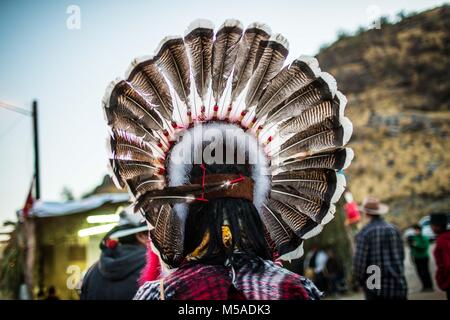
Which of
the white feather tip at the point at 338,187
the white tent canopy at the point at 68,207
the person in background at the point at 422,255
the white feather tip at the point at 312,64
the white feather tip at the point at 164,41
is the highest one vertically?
the white feather tip at the point at 164,41

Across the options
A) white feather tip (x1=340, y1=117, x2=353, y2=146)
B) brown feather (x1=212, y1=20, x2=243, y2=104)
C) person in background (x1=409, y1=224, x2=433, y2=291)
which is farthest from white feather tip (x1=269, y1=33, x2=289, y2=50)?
person in background (x1=409, y1=224, x2=433, y2=291)

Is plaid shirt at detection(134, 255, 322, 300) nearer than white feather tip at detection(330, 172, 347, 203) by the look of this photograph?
Yes

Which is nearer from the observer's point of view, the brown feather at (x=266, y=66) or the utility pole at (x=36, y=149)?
the brown feather at (x=266, y=66)

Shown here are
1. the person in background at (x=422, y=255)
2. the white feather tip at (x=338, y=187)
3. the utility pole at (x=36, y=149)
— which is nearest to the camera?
the white feather tip at (x=338, y=187)

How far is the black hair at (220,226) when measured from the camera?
1861mm

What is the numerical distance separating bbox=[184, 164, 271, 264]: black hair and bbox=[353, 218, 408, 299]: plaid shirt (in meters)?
3.49

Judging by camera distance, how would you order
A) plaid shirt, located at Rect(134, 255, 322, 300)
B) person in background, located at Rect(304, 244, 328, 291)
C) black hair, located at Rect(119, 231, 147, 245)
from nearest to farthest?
1. plaid shirt, located at Rect(134, 255, 322, 300)
2. black hair, located at Rect(119, 231, 147, 245)
3. person in background, located at Rect(304, 244, 328, 291)

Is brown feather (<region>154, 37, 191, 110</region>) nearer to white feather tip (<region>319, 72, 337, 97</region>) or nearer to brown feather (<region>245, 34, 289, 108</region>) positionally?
brown feather (<region>245, 34, 289, 108</region>)

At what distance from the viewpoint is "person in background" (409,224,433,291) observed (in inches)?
437

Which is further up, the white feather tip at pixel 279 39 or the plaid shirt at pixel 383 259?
the white feather tip at pixel 279 39

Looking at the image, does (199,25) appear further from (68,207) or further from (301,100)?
(68,207)

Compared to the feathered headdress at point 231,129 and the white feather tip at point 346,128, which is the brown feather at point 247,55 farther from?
the white feather tip at point 346,128

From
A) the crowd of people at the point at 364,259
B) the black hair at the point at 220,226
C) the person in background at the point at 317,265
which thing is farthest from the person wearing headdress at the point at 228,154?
the person in background at the point at 317,265
